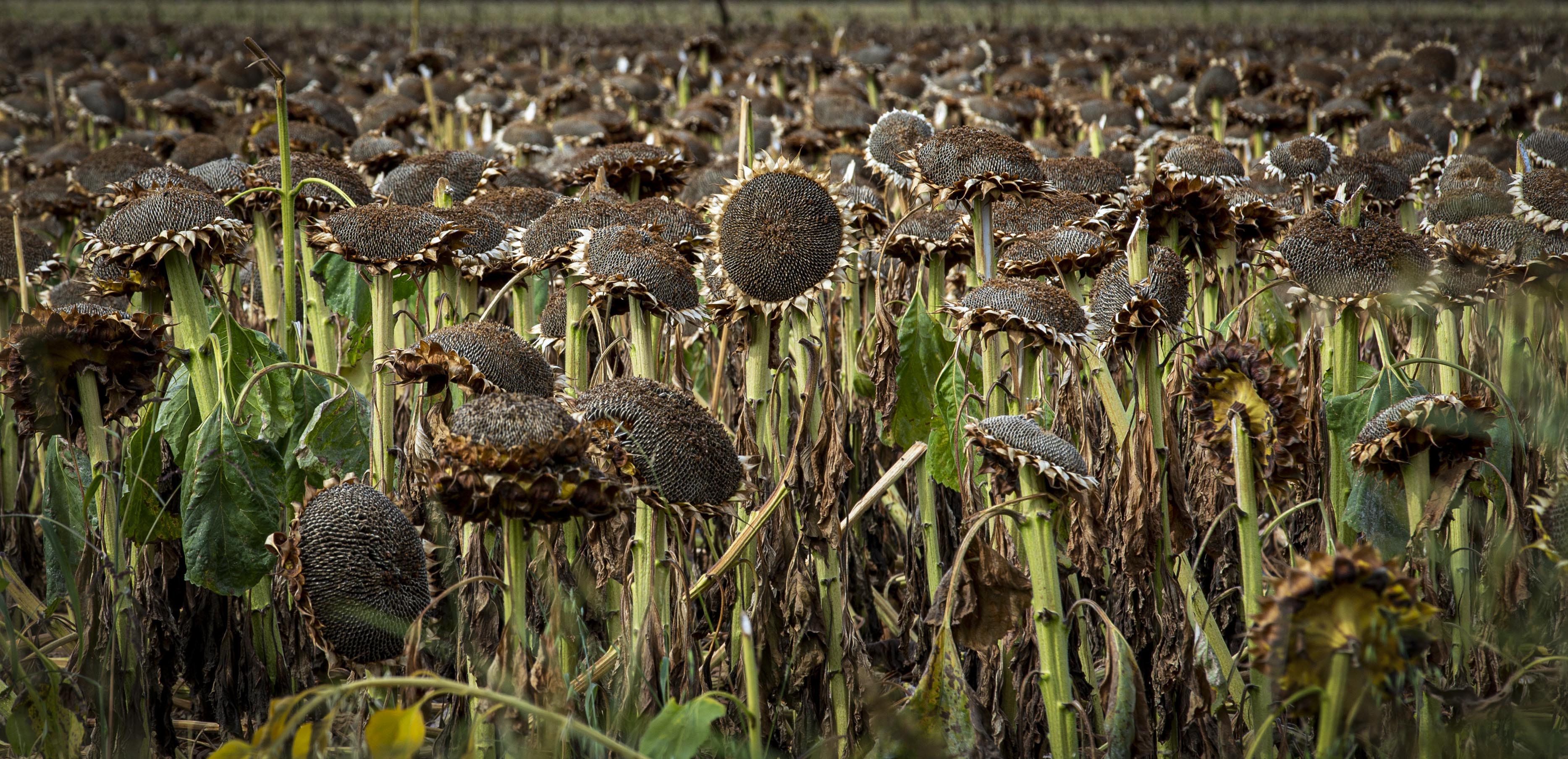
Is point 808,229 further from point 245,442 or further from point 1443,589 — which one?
point 1443,589

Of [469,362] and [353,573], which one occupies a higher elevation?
[469,362]

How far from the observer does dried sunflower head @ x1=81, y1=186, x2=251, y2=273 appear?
297 centimetres

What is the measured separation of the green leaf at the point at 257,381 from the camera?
123 inches

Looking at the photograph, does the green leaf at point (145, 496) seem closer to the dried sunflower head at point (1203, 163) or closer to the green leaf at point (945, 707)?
the green leaf at point (945, 707)

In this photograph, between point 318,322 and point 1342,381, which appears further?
point 318,322

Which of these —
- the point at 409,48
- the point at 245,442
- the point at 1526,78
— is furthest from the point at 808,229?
the point at 409,48

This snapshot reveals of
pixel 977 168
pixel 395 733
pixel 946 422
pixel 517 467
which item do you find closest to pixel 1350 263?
pixel 977 168

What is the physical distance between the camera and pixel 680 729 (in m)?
1.96

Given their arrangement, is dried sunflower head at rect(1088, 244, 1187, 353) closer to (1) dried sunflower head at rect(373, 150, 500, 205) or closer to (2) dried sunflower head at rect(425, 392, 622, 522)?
(2) dried sunflower head at rect(425, 392, 622, 522)

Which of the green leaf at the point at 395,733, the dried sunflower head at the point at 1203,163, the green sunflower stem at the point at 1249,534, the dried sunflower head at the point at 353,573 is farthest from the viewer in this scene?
the dried sunflower head at the point at 1203,163

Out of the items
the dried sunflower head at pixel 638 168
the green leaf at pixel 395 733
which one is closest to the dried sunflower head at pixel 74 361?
the green leaf at pixel 395 733

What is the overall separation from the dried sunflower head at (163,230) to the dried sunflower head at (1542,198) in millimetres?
4058

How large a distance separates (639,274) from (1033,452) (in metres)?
1.01

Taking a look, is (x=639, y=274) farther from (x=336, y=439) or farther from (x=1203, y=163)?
(x=1203, y=163)
